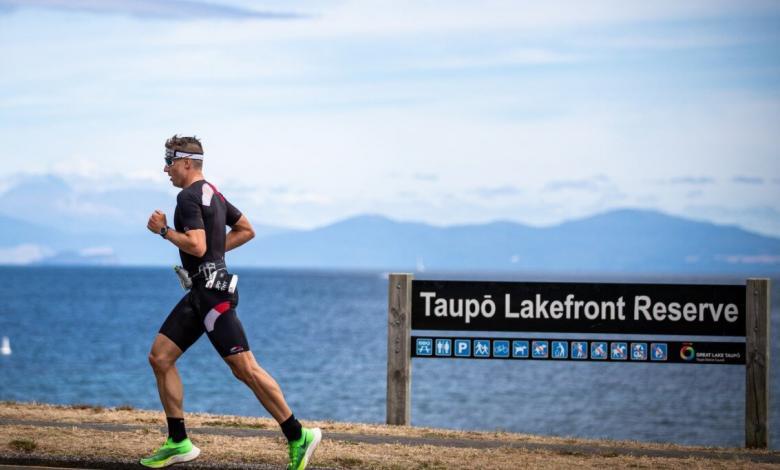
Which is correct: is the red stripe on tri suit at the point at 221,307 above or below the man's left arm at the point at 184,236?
below

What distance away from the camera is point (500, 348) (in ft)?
40.0

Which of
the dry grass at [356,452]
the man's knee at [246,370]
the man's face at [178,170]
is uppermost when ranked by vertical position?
the man's face at [178,170]

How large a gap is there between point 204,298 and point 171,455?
1.18 m

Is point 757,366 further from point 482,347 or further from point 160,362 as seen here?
point 160,362

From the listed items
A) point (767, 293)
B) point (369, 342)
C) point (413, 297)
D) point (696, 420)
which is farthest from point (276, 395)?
point (369, 342)

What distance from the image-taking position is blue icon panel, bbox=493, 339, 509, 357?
12.2m

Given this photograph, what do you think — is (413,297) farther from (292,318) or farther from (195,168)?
(292,318)

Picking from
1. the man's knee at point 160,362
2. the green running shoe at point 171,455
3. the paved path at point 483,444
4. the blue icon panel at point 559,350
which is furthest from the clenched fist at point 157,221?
the blue icon panel at point 559,350

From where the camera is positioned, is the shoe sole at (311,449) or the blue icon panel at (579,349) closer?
the shoe sole at (311,449)

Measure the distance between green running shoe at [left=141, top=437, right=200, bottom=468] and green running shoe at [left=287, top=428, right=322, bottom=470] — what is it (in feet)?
2.61

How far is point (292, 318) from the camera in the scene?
348 feet

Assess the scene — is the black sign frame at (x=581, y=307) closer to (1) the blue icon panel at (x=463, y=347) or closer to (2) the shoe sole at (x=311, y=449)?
(1) the blue icon panel at (x=463, y=347)

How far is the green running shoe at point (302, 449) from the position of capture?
27.5 ft

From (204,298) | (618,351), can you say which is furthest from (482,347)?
(204,298)
